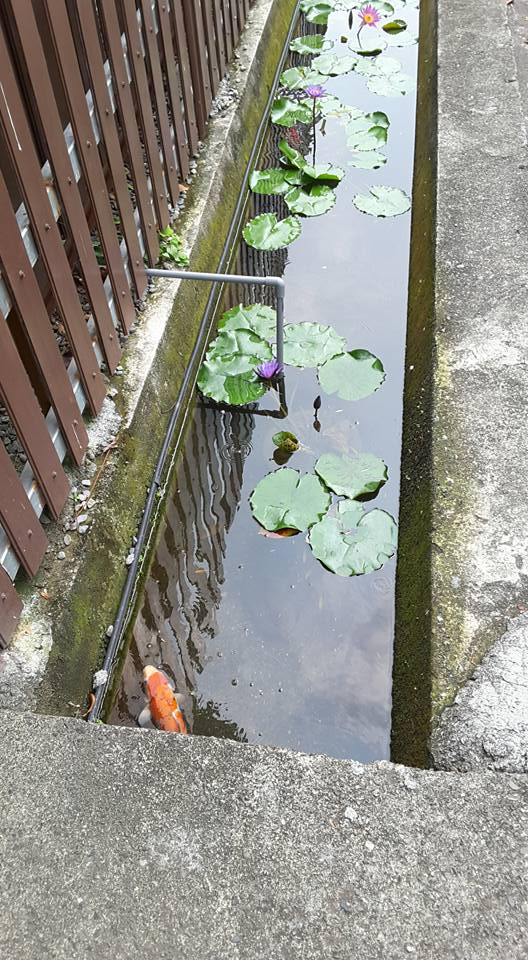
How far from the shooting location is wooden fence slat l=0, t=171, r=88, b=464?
161 centimetres

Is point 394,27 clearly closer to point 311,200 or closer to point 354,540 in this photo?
point 311,200

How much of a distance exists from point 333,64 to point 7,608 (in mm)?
4369

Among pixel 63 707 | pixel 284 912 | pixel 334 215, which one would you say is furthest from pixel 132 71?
pixel 284 912

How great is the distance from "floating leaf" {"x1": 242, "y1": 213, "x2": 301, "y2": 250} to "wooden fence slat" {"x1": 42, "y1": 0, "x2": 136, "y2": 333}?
1134 mm

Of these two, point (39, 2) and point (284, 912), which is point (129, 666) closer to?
point (284, 912)

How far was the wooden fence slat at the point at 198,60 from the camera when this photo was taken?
3.08m

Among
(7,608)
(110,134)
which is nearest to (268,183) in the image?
(110,134)

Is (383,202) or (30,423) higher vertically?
(30,423)

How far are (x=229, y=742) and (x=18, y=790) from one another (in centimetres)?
42

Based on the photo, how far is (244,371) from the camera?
280 cm

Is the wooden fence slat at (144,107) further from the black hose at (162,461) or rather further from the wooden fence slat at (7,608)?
the wooden fence slat at (7,608)

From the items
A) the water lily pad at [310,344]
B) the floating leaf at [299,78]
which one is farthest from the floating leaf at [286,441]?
the floating leaf at [299,78]

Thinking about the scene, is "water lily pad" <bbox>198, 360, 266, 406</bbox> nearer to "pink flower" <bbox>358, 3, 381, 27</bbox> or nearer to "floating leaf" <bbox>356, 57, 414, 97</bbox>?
"floating leaf" <bbox>356, 57, 414, 97</bbox>

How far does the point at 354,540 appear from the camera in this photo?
90.4 inches
